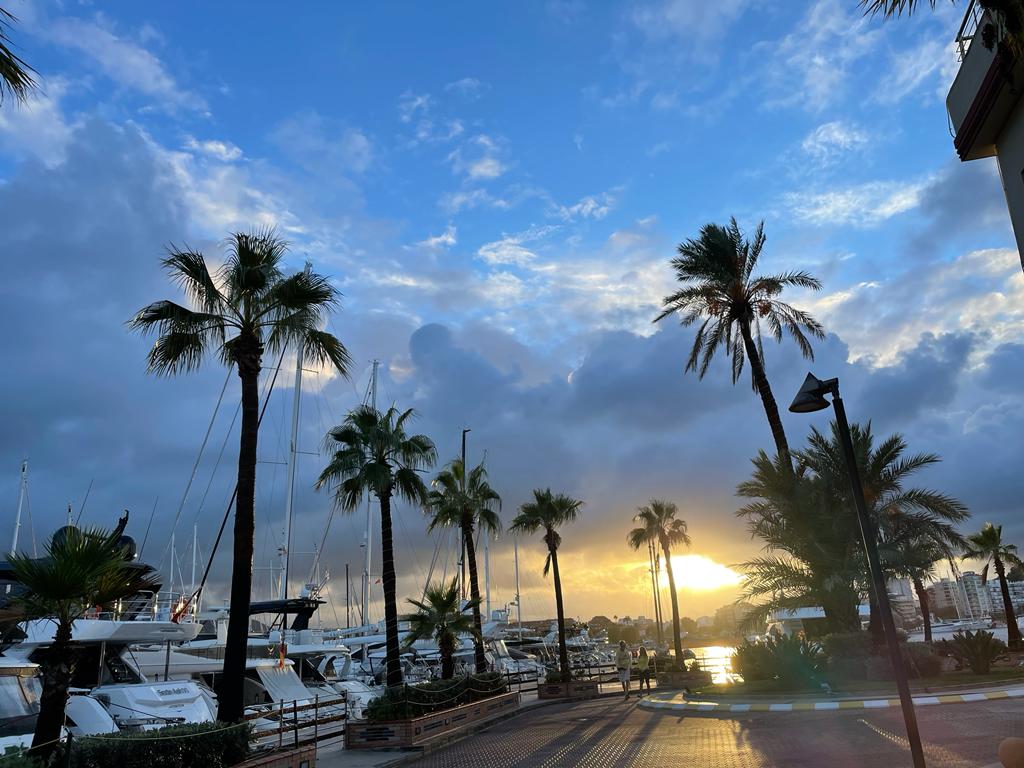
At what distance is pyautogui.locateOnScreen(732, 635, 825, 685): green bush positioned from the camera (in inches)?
846

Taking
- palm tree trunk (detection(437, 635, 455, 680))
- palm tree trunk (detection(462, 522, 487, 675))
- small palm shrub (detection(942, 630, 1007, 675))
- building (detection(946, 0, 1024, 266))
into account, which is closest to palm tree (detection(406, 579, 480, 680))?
palm tree trunk (detection(437, 635, 455, 680))

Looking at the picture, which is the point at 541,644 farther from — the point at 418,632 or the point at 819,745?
the point at 819,745

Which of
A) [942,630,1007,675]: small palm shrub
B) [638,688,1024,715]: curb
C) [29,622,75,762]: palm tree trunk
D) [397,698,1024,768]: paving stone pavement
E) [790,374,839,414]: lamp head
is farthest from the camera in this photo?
[942,630,1007,675]: small palm shrub

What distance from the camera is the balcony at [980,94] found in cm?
1144

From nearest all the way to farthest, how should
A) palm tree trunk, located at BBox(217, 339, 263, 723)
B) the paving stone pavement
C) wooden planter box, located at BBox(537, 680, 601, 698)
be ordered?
the paving stone pavement < palm tree trunk, located at BBox(217, 339, 263, 723) < wooden planter box, located at BBox(537, 680, 601, 698)

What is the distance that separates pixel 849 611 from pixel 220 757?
1892 cm

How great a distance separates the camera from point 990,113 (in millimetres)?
12336

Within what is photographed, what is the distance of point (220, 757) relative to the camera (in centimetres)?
1145

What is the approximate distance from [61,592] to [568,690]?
25415mm

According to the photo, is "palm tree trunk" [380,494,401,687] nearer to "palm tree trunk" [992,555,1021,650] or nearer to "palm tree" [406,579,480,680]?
"palm tree" [406,579,480,680]

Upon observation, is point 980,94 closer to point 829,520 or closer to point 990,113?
point 990,113

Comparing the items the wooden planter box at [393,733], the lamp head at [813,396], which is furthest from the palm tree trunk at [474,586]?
the lamp head at [813,396]

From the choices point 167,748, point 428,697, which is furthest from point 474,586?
point 167,748

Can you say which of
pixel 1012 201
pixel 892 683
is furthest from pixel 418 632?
pixel 1012 201
